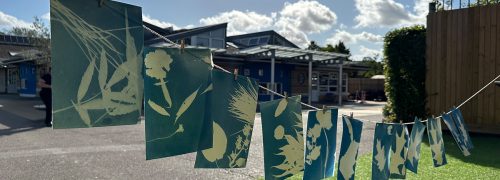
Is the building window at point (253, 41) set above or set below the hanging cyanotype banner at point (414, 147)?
above

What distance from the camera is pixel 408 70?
30.0 ft

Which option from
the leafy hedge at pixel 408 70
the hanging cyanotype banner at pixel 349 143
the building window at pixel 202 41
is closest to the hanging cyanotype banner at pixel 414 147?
the hanging cyanotype banner at pixel 349 143

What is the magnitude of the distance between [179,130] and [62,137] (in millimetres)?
7164

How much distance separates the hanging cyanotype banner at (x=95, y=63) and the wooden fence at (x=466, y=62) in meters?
8.20

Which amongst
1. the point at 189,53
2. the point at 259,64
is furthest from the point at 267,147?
the point at 259,64

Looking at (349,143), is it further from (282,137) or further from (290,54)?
(290,54)

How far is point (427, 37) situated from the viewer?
9.03 metres

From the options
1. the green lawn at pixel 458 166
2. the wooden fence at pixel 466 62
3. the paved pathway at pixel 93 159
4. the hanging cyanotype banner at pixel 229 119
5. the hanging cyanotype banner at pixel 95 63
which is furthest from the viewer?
the wooden fence at pixel 466 62

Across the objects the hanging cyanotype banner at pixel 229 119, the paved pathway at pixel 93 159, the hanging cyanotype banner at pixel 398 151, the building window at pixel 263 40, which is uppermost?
the building window at pixel 263 40

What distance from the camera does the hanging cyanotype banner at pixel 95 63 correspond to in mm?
1951

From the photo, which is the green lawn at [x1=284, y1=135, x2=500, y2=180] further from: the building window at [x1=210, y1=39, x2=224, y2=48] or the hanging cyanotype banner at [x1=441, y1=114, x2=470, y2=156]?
the building window at [x1=210, y1=39, x2=224, y2=48]

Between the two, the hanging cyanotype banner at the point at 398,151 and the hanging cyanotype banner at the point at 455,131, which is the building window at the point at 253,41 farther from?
the hanging cyanotype banner at the point at 398,151

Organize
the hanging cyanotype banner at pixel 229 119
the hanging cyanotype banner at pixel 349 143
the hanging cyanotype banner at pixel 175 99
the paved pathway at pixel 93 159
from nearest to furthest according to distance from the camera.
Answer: the hanging cyanotype banner at pixel 175 99, the hanging cyanotype banner at pixel 229 119, the hanging cyanotype banner at pixel 349 143, the paved pathway at pixel 93 159

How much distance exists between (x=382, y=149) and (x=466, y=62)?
6431 mm
